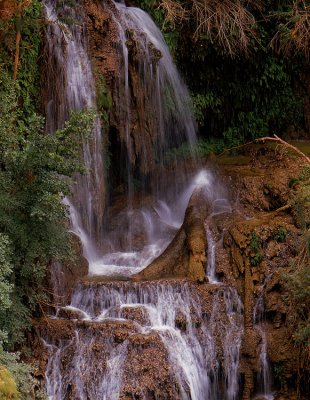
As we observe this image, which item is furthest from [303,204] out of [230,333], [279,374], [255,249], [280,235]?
[279,374]

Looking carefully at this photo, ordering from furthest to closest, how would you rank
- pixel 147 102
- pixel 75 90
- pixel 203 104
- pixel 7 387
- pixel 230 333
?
pixel 203 104 < pixel 147 102 < pixel 75 90 < pixel 230 333 < pixel 7 387

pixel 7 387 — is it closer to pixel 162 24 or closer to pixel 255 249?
pixel 255 249

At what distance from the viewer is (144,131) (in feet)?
44.0

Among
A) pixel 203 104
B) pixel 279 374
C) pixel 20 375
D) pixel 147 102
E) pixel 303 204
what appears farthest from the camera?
pixel 203 104

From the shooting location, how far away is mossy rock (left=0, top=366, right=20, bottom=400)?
6242 millimetres

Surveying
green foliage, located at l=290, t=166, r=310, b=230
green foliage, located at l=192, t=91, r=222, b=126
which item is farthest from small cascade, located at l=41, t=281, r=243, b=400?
green foliage, located at l=192, t=91, r=222, b=126

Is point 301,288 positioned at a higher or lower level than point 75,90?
lower

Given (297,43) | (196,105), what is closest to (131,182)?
(196,105)

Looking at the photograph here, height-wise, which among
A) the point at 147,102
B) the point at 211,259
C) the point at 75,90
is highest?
the point at 147,102

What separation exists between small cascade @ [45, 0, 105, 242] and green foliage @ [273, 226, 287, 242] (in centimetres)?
349

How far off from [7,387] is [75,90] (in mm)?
6839

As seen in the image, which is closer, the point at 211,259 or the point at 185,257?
the point at 211,259

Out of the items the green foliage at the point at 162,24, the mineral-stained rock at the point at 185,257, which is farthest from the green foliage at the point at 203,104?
the mineral-stained rock at the point at 185,257

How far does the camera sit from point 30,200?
8500mm
